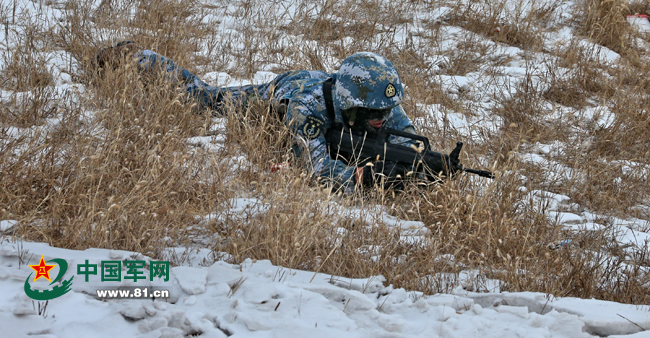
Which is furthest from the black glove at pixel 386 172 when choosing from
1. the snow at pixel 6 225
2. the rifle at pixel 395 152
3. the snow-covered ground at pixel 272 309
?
the snow at pixel 6 225

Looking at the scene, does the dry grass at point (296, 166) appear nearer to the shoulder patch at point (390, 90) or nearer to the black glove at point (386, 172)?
the black glove at point (386, 172)

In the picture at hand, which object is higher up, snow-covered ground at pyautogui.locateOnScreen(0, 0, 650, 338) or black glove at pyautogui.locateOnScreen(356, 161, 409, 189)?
black glove at pyautogui.locateOnScreen(356, 161, 409, 189)

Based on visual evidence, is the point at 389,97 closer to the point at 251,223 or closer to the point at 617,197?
the point at 251,223

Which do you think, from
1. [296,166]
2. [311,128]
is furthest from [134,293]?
[311,128]

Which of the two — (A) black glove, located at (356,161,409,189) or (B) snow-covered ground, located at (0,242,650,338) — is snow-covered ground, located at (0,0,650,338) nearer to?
(B) snow-covered ground, located at (0,242,650,338)

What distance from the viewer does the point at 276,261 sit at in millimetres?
2211

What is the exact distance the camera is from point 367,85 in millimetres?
3197

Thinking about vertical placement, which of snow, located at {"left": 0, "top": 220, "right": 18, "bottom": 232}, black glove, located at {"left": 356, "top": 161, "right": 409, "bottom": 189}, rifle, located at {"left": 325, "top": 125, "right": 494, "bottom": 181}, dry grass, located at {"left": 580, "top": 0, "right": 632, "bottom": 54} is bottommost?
snow, located at {"left": 0, "top": 220, "right": 18, "bottom": 232}

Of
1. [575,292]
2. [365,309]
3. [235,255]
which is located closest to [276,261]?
[235,255]

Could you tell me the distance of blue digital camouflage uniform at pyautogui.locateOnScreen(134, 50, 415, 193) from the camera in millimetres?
3193

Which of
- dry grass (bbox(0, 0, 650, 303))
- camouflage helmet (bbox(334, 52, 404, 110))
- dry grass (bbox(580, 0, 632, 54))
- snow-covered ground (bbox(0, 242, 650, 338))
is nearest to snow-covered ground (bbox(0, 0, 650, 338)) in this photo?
snow-covered ground (bbox(0, 242, 650, 338))

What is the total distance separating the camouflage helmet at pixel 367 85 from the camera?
10.5ft

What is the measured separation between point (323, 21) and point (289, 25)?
41cm

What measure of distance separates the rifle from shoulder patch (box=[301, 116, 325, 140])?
95 mm
